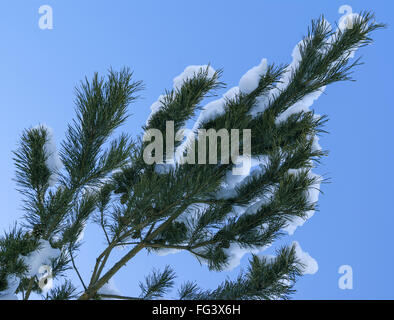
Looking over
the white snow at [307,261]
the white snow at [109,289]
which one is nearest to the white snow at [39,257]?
the white snow at [109,289]

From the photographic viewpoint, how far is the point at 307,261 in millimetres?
2205

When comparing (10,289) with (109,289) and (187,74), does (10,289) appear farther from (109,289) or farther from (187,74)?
(187,74)

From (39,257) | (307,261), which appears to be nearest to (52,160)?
(39,257)

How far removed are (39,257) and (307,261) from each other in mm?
1297

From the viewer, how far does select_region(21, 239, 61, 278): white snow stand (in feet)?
6.27

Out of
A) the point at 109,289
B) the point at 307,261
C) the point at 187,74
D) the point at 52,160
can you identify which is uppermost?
the point at 187,74

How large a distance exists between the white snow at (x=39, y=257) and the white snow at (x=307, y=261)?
1184 mm

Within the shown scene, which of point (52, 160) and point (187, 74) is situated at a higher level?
point (187, 74)

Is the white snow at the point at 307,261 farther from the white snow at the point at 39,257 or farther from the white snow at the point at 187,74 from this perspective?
the white snow at the point at 39,257

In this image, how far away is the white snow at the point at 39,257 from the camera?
1.91 m

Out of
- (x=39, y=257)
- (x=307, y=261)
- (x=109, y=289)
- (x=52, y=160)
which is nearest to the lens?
(x=39, y=257)

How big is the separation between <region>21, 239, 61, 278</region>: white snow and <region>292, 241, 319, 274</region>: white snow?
46.6 inches

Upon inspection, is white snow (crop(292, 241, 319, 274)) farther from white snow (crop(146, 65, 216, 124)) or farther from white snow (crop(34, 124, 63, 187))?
white snow (crop(34, 124, 63, 187))
